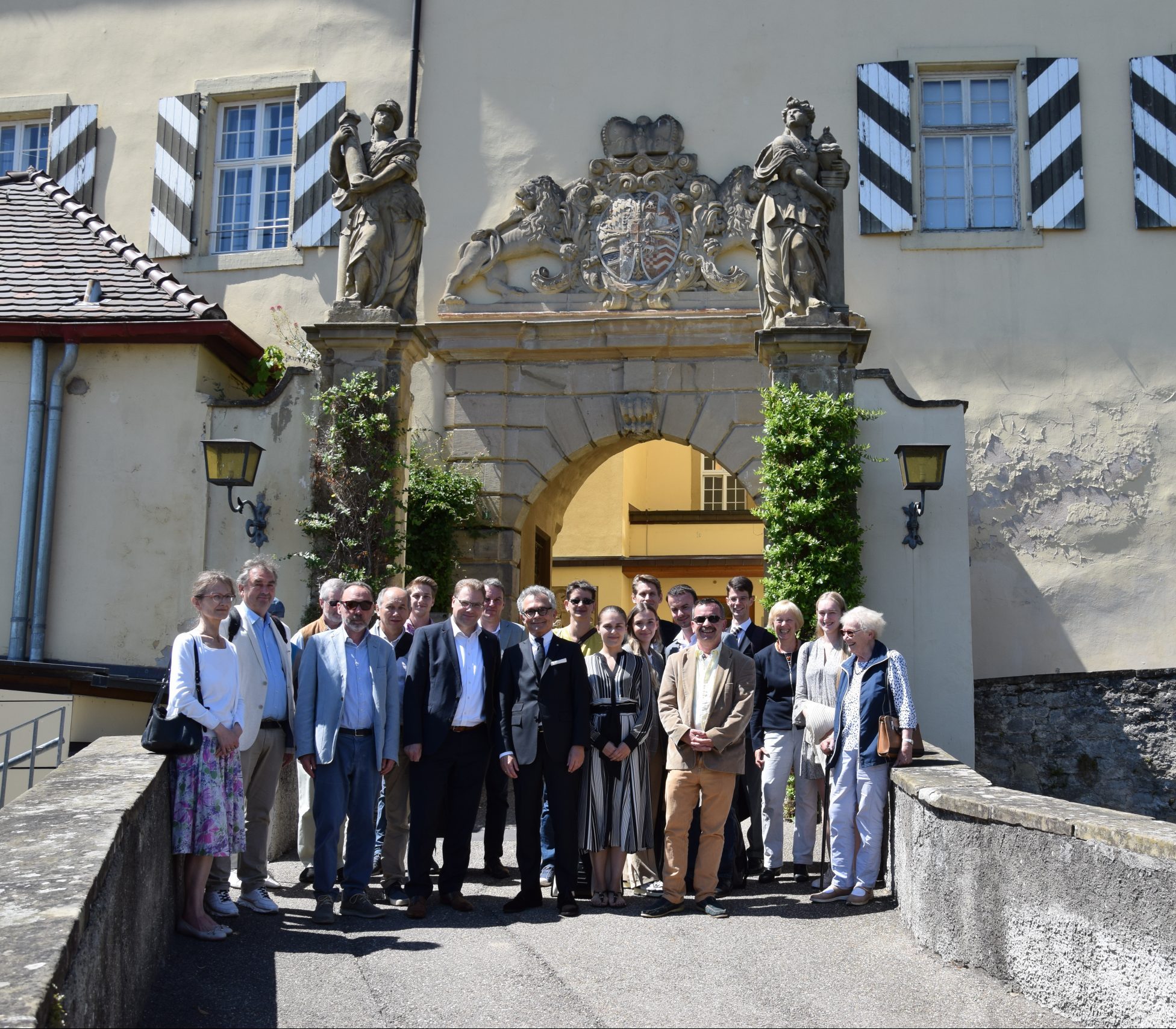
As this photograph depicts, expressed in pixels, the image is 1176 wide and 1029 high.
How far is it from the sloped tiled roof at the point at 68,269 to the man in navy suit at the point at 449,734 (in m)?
5.66

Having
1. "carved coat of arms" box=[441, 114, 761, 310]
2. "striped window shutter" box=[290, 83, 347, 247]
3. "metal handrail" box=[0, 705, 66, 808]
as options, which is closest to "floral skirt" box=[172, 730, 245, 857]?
→ "metal handrail" box=[0, 705, 66, 808]

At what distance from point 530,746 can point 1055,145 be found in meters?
8.98

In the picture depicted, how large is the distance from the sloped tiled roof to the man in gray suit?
16.4ft

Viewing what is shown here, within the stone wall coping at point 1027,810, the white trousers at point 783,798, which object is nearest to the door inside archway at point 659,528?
the white trousers at point 783,798

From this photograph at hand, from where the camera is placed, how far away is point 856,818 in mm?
6223

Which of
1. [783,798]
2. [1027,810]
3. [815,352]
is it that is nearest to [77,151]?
[815,352]

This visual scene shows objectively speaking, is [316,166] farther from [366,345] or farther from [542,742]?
[542,742]

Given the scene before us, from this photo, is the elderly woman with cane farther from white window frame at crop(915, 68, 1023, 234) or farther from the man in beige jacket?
white window frame at crop(915, 68, 1023, 234)

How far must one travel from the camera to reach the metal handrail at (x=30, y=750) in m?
8.60

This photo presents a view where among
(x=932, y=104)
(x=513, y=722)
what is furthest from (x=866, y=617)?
(x=932, y=104)

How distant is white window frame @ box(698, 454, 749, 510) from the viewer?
73.0 feet

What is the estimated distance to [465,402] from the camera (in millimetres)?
12586

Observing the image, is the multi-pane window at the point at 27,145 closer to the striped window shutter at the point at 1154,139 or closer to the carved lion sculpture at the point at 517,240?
the carved lion sculpture at the point at 517,240

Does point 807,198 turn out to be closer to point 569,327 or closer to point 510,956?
point 569,327
